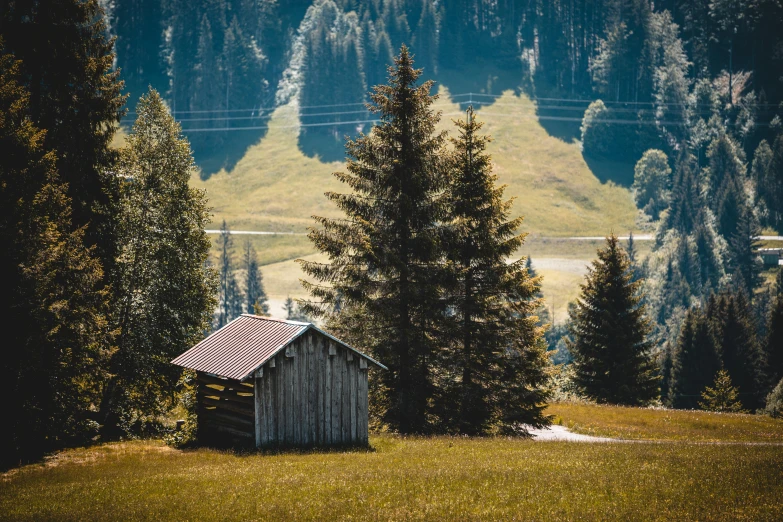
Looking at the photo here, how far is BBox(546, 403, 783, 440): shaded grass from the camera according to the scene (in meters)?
32.2

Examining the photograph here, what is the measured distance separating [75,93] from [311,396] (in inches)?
633

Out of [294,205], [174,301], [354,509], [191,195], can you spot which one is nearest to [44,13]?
[191,195]

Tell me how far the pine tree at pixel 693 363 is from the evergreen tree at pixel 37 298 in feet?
217

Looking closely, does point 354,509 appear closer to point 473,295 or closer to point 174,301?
point 473,295

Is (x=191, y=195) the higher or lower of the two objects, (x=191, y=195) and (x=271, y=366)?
the higher

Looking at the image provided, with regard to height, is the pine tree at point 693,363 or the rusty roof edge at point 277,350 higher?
the rusty roof edge at point 277,350

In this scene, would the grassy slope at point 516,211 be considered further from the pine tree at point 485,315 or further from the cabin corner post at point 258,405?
the cabin corner post at point 258,405

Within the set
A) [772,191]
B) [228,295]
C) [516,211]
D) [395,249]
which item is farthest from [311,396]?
[772,191]

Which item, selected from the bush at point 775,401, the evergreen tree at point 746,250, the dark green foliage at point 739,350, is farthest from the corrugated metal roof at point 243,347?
the evergreen tree at point 746,250

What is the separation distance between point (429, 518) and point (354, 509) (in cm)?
174

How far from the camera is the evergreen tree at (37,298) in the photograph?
78.0 ft

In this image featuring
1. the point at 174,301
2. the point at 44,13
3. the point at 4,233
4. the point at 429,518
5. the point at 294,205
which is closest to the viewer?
the point at 429,518

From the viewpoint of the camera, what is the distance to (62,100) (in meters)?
30.1

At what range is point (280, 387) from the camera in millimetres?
24578
